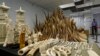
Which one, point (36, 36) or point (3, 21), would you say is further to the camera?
point (3, 21)

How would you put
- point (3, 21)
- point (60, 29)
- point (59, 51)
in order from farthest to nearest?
point (3, 21), point (60, 29), point (59, 51)

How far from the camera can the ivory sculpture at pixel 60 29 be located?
951 millimetres

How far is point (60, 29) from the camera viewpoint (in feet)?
3.18

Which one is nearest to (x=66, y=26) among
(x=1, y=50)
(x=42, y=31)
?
(x=42, y=31)

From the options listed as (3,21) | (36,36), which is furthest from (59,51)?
(3,21)

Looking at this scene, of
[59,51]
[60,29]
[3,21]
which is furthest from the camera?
[3,21]

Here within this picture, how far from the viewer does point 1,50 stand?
1.15 metres

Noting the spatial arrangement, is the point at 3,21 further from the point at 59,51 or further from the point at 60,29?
the point at 59,51

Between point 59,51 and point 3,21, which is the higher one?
point 3,21

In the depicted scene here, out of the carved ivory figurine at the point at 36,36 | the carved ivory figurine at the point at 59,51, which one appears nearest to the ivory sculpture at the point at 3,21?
the carved ivory figurine at the point at 36,36

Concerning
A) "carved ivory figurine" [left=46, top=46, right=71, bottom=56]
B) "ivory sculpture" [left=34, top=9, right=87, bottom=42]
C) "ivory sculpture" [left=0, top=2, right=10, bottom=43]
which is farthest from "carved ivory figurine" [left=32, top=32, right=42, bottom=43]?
"ivory sculpture" [left=0, top=2, right=10, bottom=43]

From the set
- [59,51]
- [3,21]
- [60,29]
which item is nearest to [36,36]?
[60,29]

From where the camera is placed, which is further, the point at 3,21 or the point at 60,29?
the point at 3,21

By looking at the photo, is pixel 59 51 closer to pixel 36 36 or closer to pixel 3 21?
pixel 36 36
